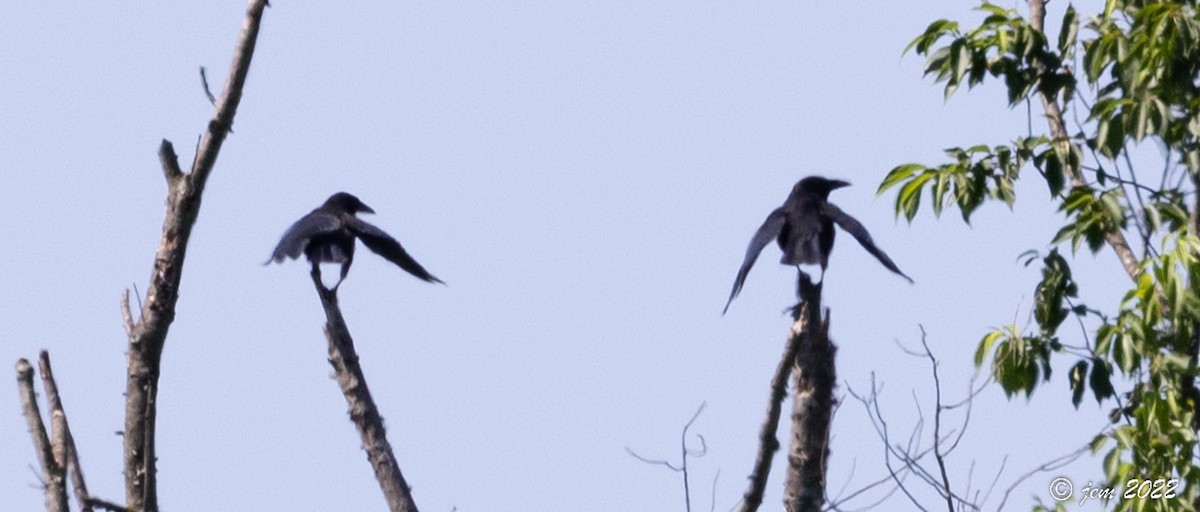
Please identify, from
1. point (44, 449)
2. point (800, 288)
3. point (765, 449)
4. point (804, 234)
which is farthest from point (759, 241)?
point (44, 449)

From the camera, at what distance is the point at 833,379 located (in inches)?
237

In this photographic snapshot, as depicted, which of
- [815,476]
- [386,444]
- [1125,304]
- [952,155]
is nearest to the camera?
[815,476]

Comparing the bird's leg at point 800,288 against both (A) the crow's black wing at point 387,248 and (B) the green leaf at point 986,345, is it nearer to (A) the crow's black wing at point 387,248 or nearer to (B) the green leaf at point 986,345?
(B) the green leaf at point 986,345

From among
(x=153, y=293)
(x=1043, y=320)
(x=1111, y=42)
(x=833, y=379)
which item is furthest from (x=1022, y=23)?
(x=153, y=293)

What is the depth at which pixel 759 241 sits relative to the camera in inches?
298

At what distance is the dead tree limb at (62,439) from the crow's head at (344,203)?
307 cm

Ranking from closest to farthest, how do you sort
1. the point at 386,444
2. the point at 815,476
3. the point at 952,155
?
the point at 815,476
the point at 386,444
the point at 952,155

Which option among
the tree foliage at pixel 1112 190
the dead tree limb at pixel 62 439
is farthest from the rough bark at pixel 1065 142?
the dead tree limb at pixel 62 439

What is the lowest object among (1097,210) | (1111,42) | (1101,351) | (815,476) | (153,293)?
(815,476)

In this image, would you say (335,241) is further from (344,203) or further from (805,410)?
(805,410)

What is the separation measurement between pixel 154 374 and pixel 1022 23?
3.93m

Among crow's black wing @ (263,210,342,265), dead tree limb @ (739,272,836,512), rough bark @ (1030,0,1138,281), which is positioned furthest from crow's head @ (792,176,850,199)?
dead tree limb @ (739,272,836,512)

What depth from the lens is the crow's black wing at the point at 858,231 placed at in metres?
7.40

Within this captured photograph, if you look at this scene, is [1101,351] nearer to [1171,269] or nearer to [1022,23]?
[1171,269]
